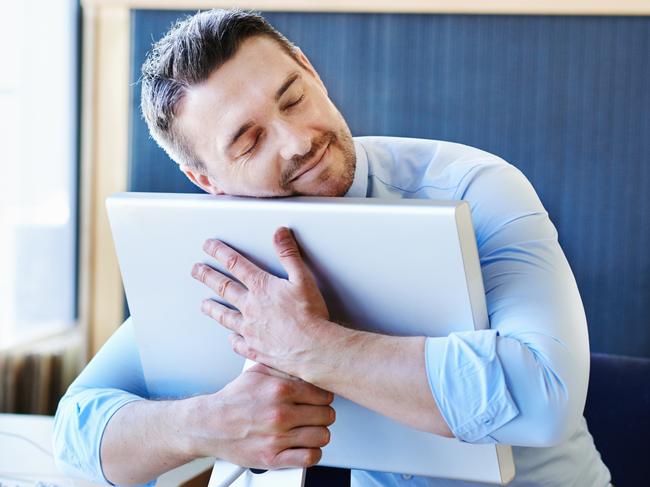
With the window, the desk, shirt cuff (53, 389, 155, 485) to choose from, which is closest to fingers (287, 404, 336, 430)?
shirt cuff (53, 389, 155, 485)

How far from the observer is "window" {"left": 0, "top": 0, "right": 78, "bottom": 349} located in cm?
208

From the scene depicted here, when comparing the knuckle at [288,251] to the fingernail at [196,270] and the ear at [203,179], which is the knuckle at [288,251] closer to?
the fingernail at [196,270]

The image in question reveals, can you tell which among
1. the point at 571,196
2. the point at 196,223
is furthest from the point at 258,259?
the point at 571,196

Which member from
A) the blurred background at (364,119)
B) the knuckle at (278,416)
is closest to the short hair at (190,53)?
the knuckle at (278,416)

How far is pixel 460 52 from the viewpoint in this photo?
188 centimetres

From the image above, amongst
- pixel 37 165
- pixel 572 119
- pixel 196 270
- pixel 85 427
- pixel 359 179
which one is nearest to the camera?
pixel 196 270

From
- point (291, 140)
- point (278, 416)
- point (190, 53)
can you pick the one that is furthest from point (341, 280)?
point (190, 53)

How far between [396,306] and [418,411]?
111mm

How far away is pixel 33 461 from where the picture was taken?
146 cm

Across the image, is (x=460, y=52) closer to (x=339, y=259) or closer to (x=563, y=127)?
(x=563, y=127)

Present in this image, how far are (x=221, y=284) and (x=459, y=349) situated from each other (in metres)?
0.27

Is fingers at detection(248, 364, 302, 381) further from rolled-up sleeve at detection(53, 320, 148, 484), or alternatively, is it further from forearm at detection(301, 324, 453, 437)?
rolled-up sleeve at detection(53, 320, 148, 484)

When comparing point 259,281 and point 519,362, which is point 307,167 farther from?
point 519,362

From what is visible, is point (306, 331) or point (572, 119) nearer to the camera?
point (306, 331)
